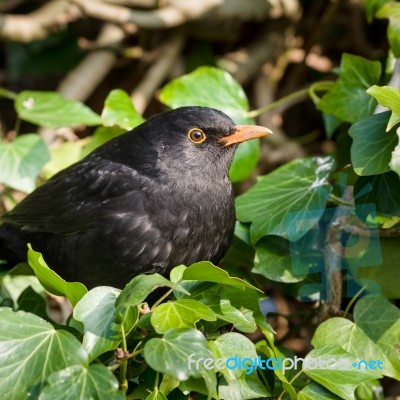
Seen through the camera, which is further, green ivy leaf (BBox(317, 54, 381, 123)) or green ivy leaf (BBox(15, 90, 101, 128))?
green ivy leaf (BBox(15, 90, 101, 128))

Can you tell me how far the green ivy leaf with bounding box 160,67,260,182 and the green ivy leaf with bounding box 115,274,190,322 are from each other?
1606 millimetres

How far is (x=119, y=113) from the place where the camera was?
155 inches

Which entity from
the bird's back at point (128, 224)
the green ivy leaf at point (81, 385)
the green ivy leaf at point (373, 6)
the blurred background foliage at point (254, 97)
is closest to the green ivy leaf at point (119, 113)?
the blurred background foliage at point (254, 97)

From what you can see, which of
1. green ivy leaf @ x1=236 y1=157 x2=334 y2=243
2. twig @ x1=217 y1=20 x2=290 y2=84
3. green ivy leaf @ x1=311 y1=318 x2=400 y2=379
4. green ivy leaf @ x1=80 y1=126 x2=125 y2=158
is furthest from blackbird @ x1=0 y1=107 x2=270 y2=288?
twig @ x1=217 y1=20 x2=290 y2=84

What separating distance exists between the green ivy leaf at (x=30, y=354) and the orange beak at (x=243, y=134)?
1307 mm

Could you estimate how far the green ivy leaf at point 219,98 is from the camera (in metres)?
4.01

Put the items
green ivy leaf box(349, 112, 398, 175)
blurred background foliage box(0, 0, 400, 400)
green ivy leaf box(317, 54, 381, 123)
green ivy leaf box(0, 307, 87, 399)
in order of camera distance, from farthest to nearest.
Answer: green ivy leaf box(317, 54, 381, 123)
blurred background foliage box(0, 0, 400, 400)
green ivy leaf box(349, 112, 398, 175)
green ivy leaf box(0, 307, 87, 399)

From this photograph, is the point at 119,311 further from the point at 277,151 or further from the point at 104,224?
the point at 277,151

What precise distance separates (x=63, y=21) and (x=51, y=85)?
800mm

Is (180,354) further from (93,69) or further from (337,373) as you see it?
(93,69)

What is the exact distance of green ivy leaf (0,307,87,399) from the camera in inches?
96.0

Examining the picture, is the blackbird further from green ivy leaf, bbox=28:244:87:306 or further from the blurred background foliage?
green ivy leaf, bbox=28:244:87:306

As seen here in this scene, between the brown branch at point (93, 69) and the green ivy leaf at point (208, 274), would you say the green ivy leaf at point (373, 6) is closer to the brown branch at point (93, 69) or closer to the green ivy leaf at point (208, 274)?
the green ivy leaf at point (208, 274)

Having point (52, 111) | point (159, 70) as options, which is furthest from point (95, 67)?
point (52, 111)
